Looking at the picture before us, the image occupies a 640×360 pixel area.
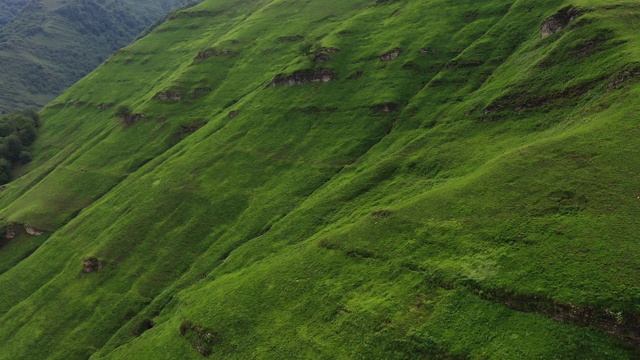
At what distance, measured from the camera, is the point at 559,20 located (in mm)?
108062

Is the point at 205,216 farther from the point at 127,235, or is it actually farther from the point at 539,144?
the point at 539,144

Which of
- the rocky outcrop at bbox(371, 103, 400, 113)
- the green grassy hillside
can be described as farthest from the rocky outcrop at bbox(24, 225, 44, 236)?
the rocky outcrop at bbox(371, 103, 400, 113)

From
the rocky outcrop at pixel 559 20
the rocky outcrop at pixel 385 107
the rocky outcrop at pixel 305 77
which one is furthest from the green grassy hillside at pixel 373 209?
the rocky outcrop at pixel 385 107

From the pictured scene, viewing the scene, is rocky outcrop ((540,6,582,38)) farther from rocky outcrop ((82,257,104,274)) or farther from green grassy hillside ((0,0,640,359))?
rocky outcrop ((82,257,104,274))

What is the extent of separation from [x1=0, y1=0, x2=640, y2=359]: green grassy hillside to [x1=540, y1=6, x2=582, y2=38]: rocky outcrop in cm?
35

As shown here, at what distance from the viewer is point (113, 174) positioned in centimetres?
16338

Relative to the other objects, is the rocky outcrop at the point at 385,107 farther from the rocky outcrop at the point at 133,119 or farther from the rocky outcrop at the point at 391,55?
the rocky outcrop at the point at 133,119

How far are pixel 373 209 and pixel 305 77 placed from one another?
88.5 m

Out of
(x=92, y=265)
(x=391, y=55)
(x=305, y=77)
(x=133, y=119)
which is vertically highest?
(x=391, y=55)

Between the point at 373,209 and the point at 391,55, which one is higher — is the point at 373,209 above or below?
below

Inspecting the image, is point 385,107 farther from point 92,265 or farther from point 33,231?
point 33,231

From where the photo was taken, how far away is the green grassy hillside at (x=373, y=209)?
162 ft

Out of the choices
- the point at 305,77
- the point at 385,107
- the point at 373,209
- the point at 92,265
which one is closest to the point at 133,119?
the point at 305,77

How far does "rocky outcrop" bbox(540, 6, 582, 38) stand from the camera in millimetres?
105019
